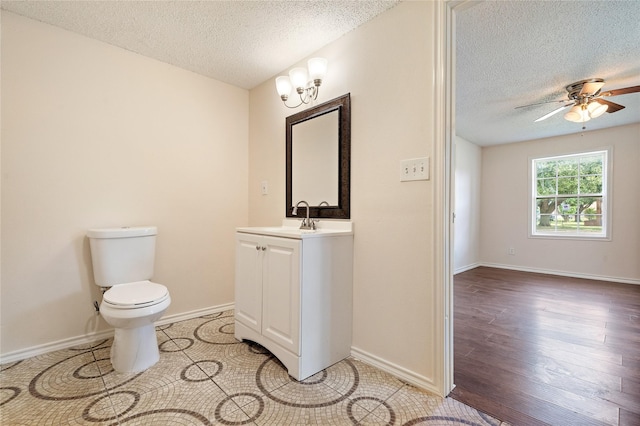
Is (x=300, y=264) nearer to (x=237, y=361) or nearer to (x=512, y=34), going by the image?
(x=237, y=361)

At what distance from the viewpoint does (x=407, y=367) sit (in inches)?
64.4

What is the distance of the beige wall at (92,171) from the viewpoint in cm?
183

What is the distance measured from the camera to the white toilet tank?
1938 mm

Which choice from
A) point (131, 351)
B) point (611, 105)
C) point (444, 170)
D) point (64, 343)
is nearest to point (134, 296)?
point (131, 351)

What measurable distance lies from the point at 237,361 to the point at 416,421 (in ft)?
3.41

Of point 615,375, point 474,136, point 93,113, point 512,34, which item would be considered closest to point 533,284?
point 474,136

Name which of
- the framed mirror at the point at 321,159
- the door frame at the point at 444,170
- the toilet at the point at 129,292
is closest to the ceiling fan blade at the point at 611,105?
the door frame at the point at 444,170

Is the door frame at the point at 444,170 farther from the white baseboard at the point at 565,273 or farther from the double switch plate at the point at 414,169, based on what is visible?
the white baseboard at the point at 565,273

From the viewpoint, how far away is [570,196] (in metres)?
Result: 4.65

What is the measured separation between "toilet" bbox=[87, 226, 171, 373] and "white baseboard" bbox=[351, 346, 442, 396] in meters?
1.19

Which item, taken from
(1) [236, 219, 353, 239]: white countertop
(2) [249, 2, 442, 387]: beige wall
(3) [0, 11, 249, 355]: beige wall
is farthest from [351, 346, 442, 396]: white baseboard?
(3) [0, 11, 249, 355]: beige wall

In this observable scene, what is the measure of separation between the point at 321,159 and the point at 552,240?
4538 millimetres

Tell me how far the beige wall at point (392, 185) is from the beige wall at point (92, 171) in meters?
1.27

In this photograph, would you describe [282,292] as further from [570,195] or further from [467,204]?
[570,195]
